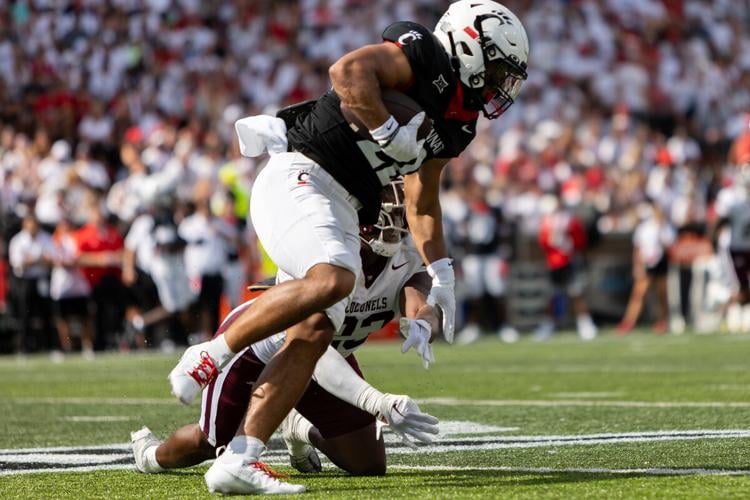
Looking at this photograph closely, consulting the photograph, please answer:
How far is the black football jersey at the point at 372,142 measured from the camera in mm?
4453

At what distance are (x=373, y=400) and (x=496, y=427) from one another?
5.73 ft

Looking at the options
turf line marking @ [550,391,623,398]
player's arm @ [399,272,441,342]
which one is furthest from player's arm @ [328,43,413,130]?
turf line marking @ [550,391,623,398]

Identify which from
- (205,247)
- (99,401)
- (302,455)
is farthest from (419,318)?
(205,247)

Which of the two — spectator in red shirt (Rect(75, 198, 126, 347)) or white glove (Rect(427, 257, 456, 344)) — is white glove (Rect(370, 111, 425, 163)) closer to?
white glove (Rect(427, 257, 456, 344))

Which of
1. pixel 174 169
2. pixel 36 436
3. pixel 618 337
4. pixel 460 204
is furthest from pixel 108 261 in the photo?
pixel 36 436

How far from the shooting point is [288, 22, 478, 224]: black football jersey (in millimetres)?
4453

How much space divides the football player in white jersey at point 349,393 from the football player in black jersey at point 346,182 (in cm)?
16

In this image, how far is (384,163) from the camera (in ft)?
14.7

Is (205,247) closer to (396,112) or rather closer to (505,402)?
(505,402)

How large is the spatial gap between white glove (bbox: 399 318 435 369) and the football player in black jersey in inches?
8.9

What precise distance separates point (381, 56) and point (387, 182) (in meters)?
0.43

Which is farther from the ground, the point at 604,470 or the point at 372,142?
the point at 372,142

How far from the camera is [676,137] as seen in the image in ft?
61.0

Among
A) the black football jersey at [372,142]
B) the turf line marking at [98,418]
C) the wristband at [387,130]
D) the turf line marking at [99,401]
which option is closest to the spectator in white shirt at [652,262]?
the turf line marking at [99,401]
